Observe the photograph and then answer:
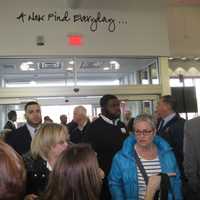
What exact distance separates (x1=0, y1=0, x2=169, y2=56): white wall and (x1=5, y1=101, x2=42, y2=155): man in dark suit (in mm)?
2116

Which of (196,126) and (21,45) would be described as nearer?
(196,126)

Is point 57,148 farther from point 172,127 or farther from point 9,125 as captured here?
point 9,125

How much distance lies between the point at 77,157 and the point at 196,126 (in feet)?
4.98

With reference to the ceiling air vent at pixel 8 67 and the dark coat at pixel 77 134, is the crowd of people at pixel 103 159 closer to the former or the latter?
the dark coat at pixel 77 134

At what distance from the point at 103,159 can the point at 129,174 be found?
1.07 meters

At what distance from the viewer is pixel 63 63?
5914 millimetres

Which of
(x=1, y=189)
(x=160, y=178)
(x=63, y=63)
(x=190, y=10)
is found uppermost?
(x=190, y=10)

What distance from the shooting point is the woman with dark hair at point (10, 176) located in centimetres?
97

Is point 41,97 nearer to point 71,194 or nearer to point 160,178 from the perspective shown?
point 160,178

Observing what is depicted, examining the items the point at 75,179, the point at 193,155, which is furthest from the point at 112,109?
the point at 75,179

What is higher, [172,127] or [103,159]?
[172,127]

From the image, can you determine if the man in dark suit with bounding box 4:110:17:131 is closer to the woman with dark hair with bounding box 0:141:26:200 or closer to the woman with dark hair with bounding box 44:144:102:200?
the woman with dark hair with bounding box 44:144:102:200

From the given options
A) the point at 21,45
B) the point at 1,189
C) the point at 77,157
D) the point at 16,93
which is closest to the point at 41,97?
the point at 16,93

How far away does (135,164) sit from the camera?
2.61 meters
